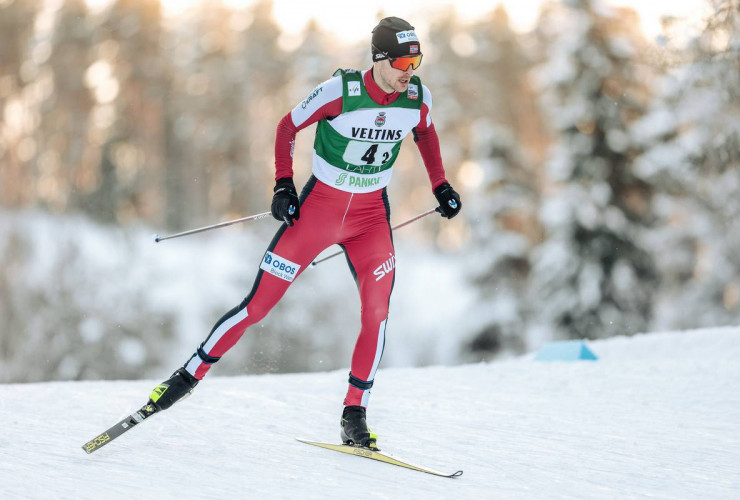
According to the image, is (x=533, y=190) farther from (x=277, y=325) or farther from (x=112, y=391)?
(x=112, y=391)

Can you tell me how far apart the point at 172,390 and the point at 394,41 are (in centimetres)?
184

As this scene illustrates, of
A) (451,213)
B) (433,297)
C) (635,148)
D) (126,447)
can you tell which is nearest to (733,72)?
(635,148)

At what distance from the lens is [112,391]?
5668 mm

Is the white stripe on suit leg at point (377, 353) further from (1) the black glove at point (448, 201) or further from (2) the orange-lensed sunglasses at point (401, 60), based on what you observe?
(2) the orange-lensed sunglasses at point (401, 60)

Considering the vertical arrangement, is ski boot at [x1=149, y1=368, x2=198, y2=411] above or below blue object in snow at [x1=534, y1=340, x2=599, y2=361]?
above

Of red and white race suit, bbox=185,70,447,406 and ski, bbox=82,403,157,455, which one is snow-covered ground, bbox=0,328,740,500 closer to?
ski, bbox=82,403,157,455

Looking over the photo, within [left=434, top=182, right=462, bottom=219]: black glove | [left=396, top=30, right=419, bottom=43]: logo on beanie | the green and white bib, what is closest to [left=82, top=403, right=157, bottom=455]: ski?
the green and white bib

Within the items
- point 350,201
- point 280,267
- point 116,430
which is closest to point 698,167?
point 350,201

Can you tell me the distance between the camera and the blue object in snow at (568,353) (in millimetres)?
7688

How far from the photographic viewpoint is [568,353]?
7723mm

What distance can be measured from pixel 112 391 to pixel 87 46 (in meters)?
35.1

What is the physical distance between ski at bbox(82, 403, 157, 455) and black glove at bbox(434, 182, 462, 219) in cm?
Result: 164

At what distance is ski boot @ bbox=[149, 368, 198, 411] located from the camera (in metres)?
3.95

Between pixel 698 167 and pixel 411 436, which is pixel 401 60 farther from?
pixel 698 167
